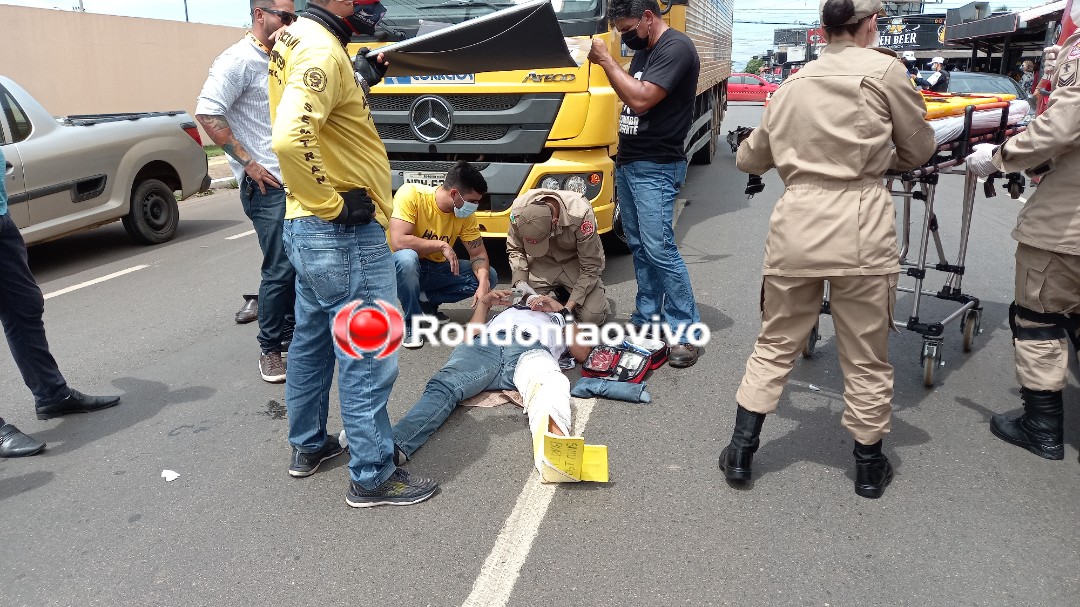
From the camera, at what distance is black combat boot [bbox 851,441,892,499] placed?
9.91 feet

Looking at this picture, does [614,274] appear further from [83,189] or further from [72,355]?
[83,189]

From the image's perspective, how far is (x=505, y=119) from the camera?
5.51 m

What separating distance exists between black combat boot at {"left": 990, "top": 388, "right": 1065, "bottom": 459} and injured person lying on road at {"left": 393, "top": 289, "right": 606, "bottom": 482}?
205 centimetres

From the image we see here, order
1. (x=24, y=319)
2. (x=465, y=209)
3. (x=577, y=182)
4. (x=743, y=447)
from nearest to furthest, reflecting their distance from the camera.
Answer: (x=743, y=447)
(x=24, y=319)
(x=465, y=209)
(x=577, y=182)

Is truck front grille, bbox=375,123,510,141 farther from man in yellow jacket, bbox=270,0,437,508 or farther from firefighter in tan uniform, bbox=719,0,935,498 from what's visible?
firefighter in tan uniform, bbox=719,0,935,498

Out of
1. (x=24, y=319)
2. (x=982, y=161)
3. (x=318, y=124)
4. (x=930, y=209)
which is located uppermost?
(x=318, y=124)

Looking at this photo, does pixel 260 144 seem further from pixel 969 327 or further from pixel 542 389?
pixel 969 327

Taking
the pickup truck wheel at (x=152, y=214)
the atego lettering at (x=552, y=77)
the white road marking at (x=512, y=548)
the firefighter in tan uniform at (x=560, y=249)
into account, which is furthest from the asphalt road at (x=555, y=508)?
the pickup truck wheel at (x=152, y=214)

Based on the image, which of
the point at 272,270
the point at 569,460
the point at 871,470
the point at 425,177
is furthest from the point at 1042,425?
the point at 425,177

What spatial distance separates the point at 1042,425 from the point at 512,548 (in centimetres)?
241

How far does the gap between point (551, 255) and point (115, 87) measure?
1464 centimetres

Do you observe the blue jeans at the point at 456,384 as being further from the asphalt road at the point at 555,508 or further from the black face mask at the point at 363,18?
the black face mask at the point at 363,18

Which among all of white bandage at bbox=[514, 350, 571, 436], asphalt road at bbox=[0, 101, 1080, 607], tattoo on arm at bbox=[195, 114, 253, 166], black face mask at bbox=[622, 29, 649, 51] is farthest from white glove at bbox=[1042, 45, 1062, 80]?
tattoo on arm at bbox=[195, 114, 253, 166]

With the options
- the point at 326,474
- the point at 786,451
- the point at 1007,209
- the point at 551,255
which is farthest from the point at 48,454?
the point at 1007,209
